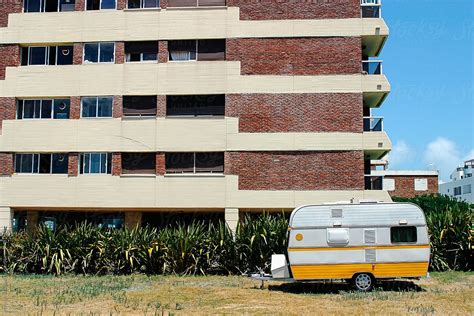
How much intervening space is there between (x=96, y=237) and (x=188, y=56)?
36.2 feet

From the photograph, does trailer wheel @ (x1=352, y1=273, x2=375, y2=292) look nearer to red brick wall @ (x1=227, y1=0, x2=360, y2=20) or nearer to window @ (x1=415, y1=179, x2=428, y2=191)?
red brick wall @ (x1=227, y1=0, x2=360, y2=20)

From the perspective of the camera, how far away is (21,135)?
99.1ft

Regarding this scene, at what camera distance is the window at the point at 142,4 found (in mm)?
30891

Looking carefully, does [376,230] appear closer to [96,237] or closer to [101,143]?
[96,237]

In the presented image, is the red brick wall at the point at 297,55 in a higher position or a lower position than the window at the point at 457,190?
higher

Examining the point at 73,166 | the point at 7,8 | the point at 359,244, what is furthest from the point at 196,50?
the point at 359,244

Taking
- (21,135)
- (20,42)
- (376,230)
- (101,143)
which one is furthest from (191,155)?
(376,230)

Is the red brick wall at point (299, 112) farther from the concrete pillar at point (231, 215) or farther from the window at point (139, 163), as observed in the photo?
the window at point (139, 163)

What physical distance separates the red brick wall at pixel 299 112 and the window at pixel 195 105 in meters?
0.86

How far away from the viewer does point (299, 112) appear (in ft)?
95.0

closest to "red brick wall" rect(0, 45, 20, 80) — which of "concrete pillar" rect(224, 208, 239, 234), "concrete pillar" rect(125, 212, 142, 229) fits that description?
"concrete pillar" rect(125, 212, 142, 229)

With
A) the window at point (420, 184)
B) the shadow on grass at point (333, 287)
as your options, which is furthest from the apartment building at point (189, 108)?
the window at point (420, 184)

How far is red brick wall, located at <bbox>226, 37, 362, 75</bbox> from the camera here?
2917 centimetres

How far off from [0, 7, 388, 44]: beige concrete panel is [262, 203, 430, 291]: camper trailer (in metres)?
13.4
